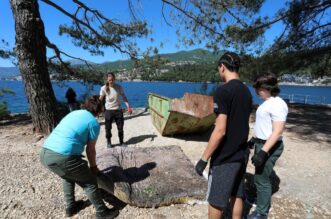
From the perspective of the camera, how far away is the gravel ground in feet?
11.6

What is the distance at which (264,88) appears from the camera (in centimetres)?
298

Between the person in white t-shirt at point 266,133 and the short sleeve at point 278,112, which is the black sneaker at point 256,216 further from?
the short sleeve at point 278,112

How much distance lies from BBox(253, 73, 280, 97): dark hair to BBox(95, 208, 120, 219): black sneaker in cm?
230

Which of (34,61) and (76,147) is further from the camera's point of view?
(34,61)

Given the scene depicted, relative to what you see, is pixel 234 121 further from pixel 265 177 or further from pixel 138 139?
pixel 138 139

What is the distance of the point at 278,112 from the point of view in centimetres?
283

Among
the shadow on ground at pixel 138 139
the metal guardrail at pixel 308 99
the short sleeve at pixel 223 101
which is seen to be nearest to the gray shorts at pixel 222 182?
the short sleeve at pixel 223 101

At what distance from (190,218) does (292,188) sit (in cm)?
189

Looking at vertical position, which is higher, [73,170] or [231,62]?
[231,62]

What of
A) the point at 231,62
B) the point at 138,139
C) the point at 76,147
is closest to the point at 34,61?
the point at 138,139

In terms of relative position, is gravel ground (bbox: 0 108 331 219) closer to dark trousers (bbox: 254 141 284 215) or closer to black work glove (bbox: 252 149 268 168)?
dark trousers (bbox: 254 141 284 215)

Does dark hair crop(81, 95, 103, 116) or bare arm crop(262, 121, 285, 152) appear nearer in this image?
bare arm crop(262, 121, 285, 152)

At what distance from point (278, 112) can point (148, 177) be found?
2.18m

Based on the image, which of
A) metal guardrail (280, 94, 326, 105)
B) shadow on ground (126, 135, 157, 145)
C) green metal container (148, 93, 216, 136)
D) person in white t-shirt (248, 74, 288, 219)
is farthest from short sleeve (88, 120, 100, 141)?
metal guardrail (280, 94, 326, 105)
